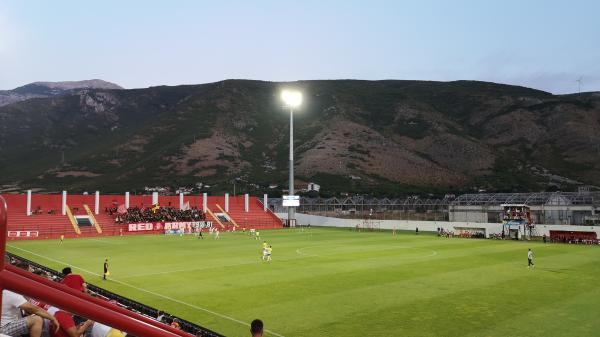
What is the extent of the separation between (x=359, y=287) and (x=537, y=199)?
185ft

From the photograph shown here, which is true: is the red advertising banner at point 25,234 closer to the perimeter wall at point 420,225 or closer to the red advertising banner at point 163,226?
the red advertising banner at point 163,226

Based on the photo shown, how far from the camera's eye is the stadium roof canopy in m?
67.7

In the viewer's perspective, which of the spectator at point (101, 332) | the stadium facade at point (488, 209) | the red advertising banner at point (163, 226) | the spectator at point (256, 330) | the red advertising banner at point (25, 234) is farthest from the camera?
the red advertising banner at point (163, 226)

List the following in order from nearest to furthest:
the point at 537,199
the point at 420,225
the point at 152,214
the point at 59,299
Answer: the point at 59,299, the point at 537,199, the point at 152,214, the point at 420,225

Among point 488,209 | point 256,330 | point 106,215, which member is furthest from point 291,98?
point 256,330

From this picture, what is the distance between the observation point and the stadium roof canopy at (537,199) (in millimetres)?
67738

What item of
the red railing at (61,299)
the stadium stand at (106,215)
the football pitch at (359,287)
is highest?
the red railing at (61,299)

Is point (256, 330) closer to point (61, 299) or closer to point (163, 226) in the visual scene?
point (61, 299)

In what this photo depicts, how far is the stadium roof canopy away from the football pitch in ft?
75.5

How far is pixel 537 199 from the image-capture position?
72312 mm

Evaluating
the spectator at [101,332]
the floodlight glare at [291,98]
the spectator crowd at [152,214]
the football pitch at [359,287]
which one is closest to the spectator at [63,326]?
the spectator at [101,332]

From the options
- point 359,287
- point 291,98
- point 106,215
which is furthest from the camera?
point 291,98

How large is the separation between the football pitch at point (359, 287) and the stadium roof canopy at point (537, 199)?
23019mm

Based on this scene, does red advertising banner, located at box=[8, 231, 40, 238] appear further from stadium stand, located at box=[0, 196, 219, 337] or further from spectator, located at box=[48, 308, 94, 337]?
stadium stand, located at box=[0, 196, 219, 337]
